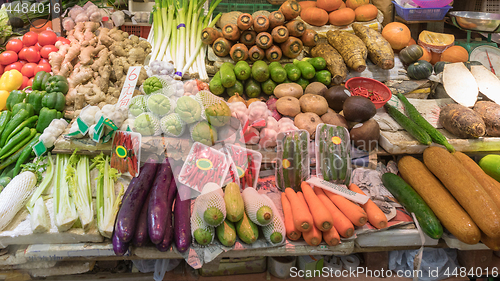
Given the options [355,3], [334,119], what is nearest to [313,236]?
[334,119]

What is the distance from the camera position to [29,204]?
2.05 m

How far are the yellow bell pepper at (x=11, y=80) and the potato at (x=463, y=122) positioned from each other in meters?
4.73

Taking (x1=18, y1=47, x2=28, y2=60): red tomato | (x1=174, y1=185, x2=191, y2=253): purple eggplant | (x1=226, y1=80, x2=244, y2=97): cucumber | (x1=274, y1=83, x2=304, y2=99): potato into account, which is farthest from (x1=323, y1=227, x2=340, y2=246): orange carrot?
(x1=18, y1=47, x2=28, y2=60): red tomato

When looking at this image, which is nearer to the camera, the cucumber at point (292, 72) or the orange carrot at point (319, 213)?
the orange carrot at point (319, 213)

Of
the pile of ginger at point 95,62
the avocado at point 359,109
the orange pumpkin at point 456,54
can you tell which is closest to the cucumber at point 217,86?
the pile of ginger at point 95,62

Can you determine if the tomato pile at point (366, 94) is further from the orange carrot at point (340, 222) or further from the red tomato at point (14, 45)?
the red tomato at point (14, 45)

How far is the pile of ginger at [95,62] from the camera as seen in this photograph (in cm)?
296

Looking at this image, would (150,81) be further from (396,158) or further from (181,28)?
(396,158)

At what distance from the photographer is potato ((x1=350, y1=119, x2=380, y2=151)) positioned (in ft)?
8.23

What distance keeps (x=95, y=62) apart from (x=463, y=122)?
3928mm

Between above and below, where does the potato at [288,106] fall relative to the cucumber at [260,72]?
below

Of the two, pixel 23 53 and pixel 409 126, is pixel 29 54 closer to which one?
pixel 23 53

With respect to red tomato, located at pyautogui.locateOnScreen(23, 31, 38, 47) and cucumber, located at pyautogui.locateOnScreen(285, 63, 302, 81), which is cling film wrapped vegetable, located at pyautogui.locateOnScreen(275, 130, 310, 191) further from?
red tomato, located at pyautogui.locateOnScreen(23, 31, 38, 47)

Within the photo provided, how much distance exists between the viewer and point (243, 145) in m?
2.43
